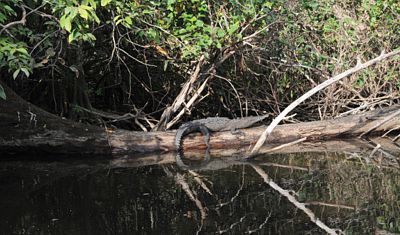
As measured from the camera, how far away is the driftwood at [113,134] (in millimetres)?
6863

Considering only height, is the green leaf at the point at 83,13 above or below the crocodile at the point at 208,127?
above

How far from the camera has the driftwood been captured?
Answer: 270 inches

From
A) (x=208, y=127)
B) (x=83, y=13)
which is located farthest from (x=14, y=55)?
(x=208, y=127)

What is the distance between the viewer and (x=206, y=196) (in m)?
5.43

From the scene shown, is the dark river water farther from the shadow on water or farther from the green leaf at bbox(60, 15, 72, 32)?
the green leaf at bbox(60, 15, 72, 32)

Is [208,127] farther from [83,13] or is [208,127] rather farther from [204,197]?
[83,13]

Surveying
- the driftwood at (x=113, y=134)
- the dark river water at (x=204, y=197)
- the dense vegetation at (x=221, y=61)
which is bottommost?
the dark river water at (x=204, y=197)

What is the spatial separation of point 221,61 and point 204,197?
122 inches

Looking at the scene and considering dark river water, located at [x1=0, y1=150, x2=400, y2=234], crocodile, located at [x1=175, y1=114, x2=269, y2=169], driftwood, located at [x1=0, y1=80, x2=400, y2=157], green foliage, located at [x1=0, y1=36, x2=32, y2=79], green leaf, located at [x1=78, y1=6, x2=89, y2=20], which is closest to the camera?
green leaf, located at [x1=78, y1=6, x2=89, y2=20]

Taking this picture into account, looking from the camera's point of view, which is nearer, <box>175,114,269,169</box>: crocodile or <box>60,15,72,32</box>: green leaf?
<box>60,15,72,32</box>: green leaf

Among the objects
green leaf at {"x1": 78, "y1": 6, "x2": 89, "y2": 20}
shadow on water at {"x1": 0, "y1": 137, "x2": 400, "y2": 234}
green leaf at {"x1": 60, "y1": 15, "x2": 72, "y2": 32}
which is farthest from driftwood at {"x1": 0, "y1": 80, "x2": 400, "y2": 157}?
green leaf at {"x1": 78, "y1": 6, "x2": 89, "y2": 20}

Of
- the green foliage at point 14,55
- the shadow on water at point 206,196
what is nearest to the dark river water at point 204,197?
the shadow on water at point 206,196

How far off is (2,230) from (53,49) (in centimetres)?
287

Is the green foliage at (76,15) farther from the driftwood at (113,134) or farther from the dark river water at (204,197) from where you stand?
the driftwood at (113,134)
